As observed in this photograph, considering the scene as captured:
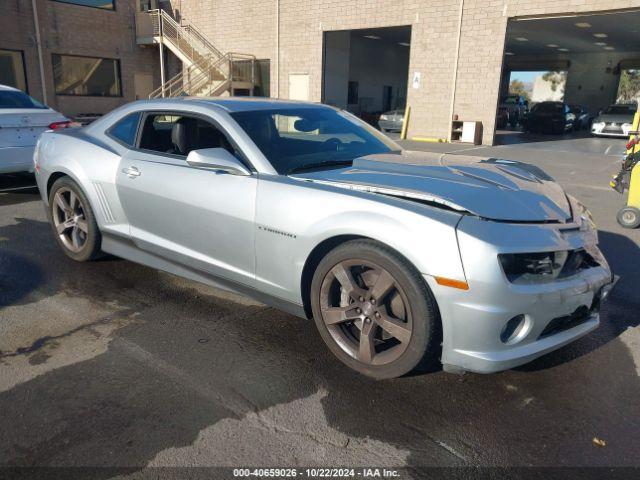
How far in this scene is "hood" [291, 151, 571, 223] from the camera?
2713 millimetres

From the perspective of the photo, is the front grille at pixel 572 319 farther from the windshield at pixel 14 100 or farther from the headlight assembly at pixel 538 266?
the windshield at pixel 14 100

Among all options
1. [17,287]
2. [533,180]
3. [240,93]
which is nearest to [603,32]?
[240,93]

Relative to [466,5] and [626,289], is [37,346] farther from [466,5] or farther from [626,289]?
[466,5]

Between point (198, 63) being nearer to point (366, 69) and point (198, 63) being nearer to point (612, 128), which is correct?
point (366, 69)

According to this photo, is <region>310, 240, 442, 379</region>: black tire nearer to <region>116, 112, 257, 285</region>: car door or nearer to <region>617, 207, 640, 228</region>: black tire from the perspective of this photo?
<region>116, 112, 257, 285</region>: car door

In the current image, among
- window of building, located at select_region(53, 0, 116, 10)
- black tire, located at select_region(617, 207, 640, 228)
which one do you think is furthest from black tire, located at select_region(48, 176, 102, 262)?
window of building, located at select_region(53, 0, 116, 10)

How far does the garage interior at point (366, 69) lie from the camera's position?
75.0ft

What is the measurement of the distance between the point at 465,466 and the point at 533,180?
6.44 feet

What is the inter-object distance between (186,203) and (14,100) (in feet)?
20.2

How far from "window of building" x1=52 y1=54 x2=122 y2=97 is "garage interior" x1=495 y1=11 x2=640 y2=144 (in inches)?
700

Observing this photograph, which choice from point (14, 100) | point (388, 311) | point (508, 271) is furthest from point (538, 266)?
point (14, 100)

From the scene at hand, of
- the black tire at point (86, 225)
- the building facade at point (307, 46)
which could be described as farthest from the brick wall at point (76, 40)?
the black tire at point (86, 225)

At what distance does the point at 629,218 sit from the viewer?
6.34 m

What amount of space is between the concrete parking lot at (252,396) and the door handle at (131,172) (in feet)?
3.11
